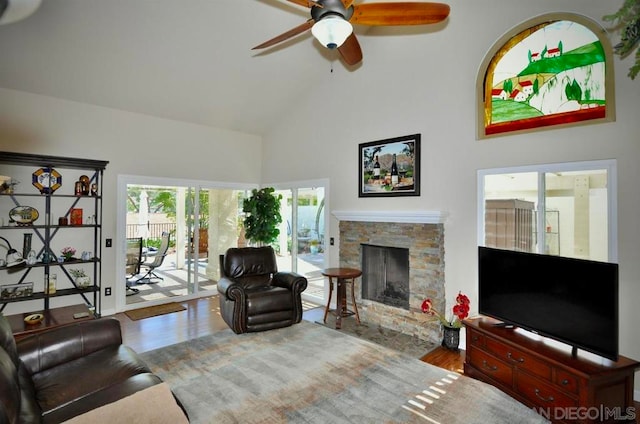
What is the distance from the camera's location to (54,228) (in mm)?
4543

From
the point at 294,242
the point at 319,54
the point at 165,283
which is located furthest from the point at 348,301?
the point at 319,54

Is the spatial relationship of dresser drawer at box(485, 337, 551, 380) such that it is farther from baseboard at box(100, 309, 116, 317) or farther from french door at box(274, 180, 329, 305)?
baseboard at box(100, 309, 116, 317)

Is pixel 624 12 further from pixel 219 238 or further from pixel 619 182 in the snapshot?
pixel 219 238

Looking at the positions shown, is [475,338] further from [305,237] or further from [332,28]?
[305,237]

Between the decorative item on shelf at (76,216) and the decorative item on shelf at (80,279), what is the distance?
0.70 meters

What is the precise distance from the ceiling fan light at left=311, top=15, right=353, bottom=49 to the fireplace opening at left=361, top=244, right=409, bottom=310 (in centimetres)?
297

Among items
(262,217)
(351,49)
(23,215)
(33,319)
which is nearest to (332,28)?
(351,49)

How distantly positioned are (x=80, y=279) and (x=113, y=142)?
208 cm

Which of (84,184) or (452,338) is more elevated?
(84,184)

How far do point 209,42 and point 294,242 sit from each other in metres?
3.51

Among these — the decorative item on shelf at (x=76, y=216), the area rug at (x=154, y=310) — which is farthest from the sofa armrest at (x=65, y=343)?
the decorative item on shelf at (x=76, y=216)

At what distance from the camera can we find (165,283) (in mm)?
5922

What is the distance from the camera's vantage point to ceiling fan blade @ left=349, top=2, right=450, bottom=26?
2375 mm

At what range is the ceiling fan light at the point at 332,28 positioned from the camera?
229 centimetres
